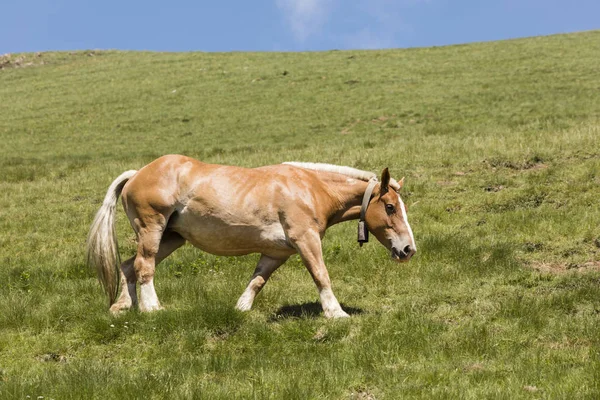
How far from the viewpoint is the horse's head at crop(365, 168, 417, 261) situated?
30.2 feet

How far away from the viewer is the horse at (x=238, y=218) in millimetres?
8977

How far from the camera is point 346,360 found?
23.0 feet

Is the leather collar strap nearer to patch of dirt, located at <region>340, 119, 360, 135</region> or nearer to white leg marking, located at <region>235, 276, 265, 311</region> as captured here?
white leg marking, located at <region>235, 276, 265, 311</region>

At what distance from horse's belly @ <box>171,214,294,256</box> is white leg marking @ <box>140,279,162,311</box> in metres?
0.81

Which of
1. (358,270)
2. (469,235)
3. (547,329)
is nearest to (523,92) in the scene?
(469,235)

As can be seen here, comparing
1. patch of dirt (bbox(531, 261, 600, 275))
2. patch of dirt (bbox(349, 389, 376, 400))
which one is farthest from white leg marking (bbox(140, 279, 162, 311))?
patch of dirt (bbox(531, 261, 600, 275))

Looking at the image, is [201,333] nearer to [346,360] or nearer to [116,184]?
[346,360]

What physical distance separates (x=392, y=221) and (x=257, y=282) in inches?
76.4

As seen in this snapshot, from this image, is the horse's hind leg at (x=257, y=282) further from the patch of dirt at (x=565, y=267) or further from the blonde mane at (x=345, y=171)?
the patch of dirt at (x=565, y=267)

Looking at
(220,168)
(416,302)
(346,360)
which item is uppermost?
(220,168)

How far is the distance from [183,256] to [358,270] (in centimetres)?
320

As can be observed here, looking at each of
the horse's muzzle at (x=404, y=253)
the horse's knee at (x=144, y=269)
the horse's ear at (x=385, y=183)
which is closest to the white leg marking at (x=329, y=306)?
the horse's muzzle at (x=404, y=253)

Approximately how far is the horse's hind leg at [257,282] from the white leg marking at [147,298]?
106 centimetres

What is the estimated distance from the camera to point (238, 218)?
8.97m
